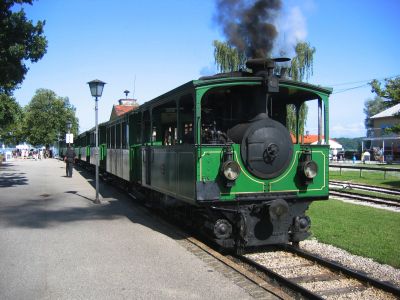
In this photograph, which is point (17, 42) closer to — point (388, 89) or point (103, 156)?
point (103, 156)

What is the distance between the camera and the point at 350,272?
19.1 ft

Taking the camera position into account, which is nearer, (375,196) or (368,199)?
(368,199)

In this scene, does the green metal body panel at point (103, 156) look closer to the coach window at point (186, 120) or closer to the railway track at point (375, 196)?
the railway track at point (375, 196)

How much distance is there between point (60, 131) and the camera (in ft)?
255

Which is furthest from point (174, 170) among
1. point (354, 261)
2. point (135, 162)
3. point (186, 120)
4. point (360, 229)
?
point (135, 162)

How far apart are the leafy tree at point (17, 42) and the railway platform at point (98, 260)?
7575 mm

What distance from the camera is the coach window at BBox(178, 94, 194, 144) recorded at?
26.0 ft

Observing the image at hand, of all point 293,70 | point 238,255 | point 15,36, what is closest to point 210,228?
point 238,255

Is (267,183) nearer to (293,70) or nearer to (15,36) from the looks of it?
(15,36)

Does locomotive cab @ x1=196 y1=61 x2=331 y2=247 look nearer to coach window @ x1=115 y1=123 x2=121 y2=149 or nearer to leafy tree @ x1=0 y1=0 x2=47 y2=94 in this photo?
coach window @ x1=115 y1=123 x2=121 y2=149

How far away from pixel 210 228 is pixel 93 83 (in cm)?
814

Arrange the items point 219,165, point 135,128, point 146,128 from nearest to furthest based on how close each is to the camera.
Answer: point 219,165 < point 146,128 < point 135,128

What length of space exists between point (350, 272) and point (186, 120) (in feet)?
12.7

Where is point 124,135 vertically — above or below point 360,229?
above
